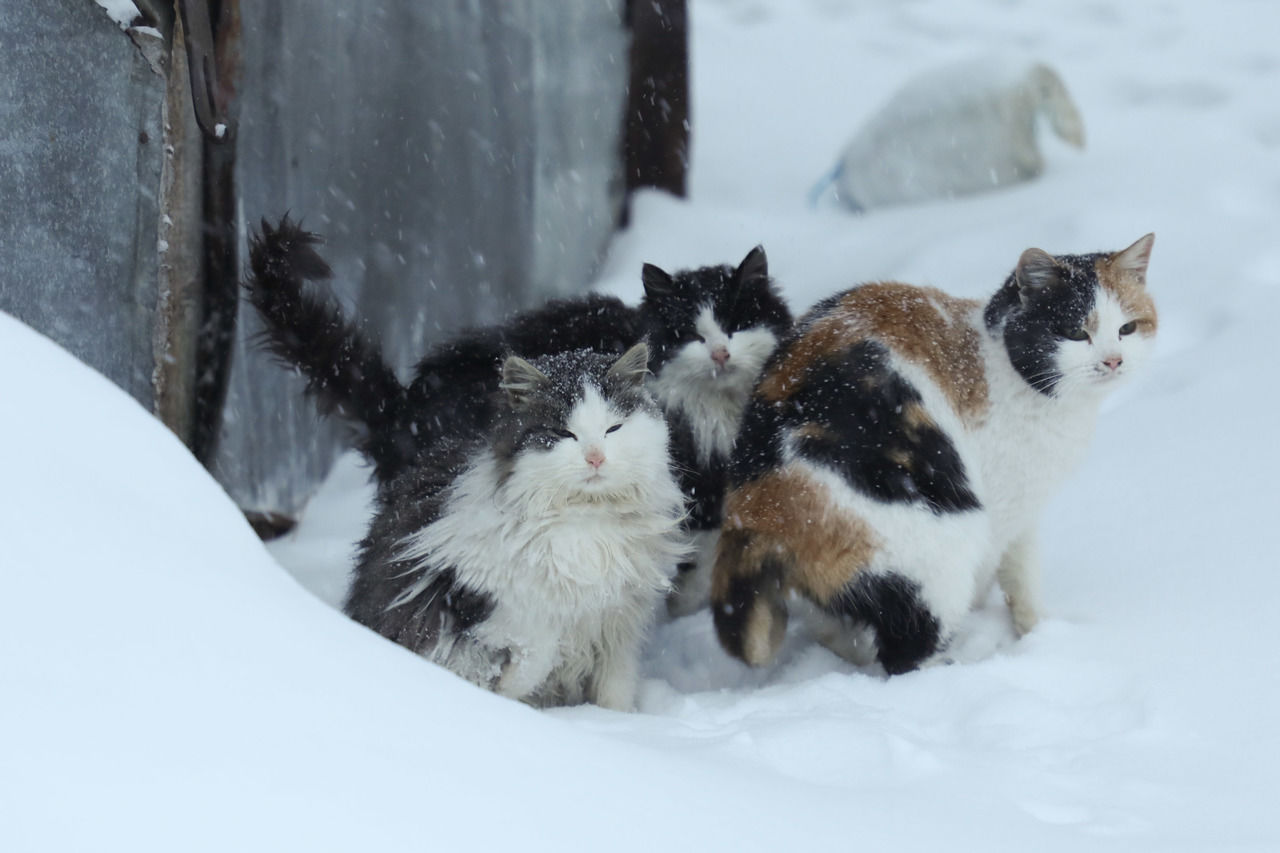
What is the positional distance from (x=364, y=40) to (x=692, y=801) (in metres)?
3.17

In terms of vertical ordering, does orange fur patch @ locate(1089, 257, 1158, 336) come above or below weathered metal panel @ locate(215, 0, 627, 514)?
below

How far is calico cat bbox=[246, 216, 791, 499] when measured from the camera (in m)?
3.09

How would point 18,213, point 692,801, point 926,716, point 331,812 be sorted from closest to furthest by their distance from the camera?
point 331,812, point 692,801, point 926,716, point 18,213

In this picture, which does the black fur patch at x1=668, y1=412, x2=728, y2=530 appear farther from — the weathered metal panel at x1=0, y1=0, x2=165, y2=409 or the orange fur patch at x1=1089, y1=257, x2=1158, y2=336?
the weathered metal panel at x1=0, y1=0, x2=165, y2=409

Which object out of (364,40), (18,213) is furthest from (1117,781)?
(364,40)

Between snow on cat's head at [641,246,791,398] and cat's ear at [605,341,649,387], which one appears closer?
cat's ear at [605,341,649,387]

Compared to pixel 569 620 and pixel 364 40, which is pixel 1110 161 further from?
pixel 569 620

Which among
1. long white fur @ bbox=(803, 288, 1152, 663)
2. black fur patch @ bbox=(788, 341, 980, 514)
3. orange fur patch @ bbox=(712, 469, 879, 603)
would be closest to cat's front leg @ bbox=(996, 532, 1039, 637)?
long white fur @ bbox=(803, 288, 1152, 663)

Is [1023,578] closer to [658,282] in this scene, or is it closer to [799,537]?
[799,537]

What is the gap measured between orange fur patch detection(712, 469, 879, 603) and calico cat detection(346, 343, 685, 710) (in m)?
0.15

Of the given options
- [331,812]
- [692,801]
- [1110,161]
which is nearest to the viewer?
[331,812]

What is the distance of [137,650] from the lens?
1461mm

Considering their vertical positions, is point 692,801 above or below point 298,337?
below

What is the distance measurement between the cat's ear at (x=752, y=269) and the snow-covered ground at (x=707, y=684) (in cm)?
93
